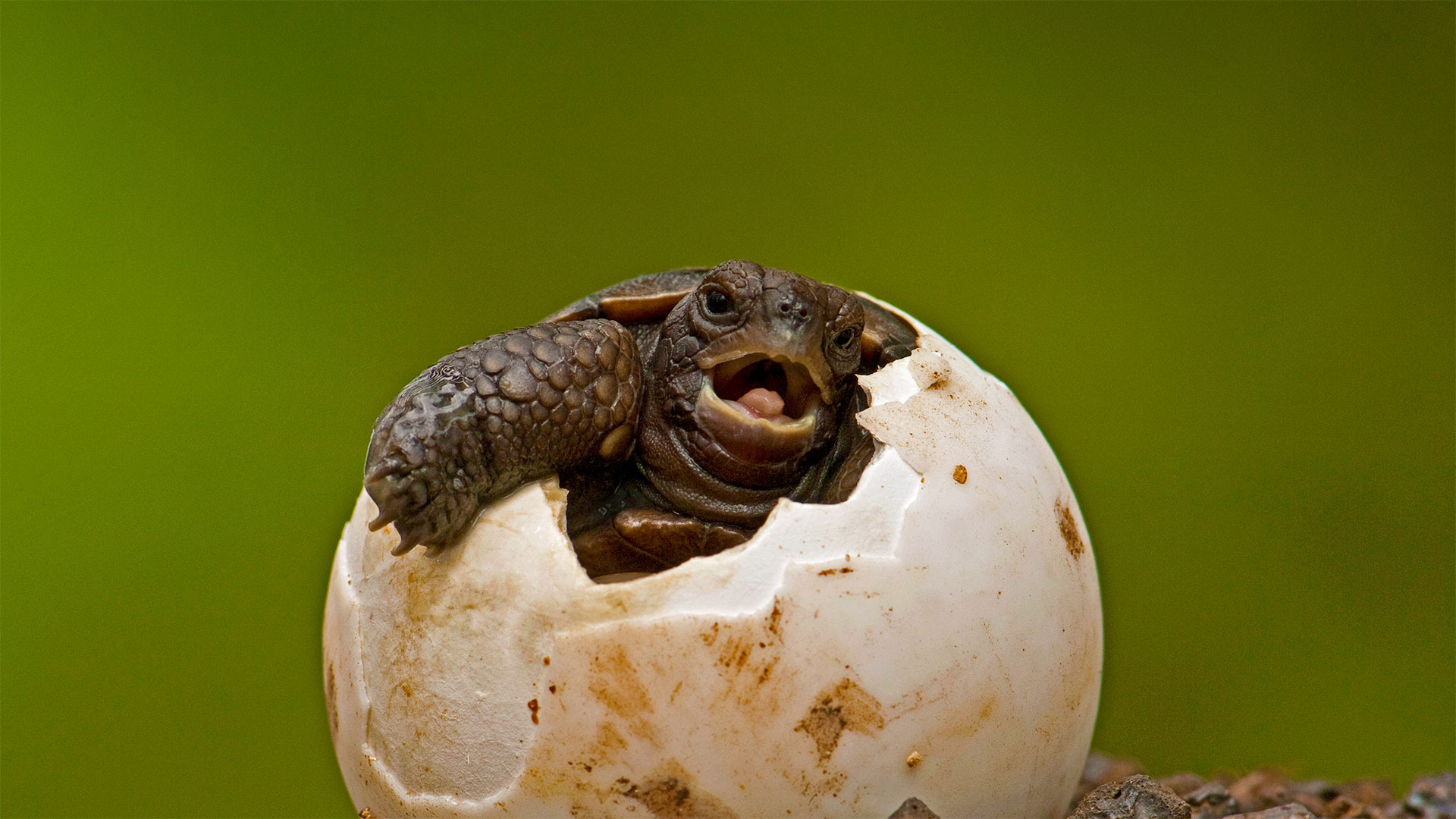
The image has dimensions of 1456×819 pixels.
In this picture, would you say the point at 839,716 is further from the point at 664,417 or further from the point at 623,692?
the point at 664,417

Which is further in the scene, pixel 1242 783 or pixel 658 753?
pixel 1242 783

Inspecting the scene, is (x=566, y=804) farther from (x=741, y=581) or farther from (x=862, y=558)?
(x=862, y=558)

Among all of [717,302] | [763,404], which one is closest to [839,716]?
[763,404]

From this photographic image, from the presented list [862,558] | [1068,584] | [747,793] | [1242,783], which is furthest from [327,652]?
[1242,783]

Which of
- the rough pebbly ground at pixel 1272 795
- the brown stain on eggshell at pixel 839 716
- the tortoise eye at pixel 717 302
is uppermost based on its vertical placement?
the tortoise eye at pixel 717 302

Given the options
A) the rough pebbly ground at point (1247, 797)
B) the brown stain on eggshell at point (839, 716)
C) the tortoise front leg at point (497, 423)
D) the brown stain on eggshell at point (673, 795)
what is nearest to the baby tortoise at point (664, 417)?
the tortoise front leg at point (497, 423)

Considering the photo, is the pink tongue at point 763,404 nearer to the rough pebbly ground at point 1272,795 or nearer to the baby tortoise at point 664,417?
the baby tortoise at point 664,417

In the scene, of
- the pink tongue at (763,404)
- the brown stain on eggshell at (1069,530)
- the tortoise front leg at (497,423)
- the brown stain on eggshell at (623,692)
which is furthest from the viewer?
the pink tongue at (763,404)
